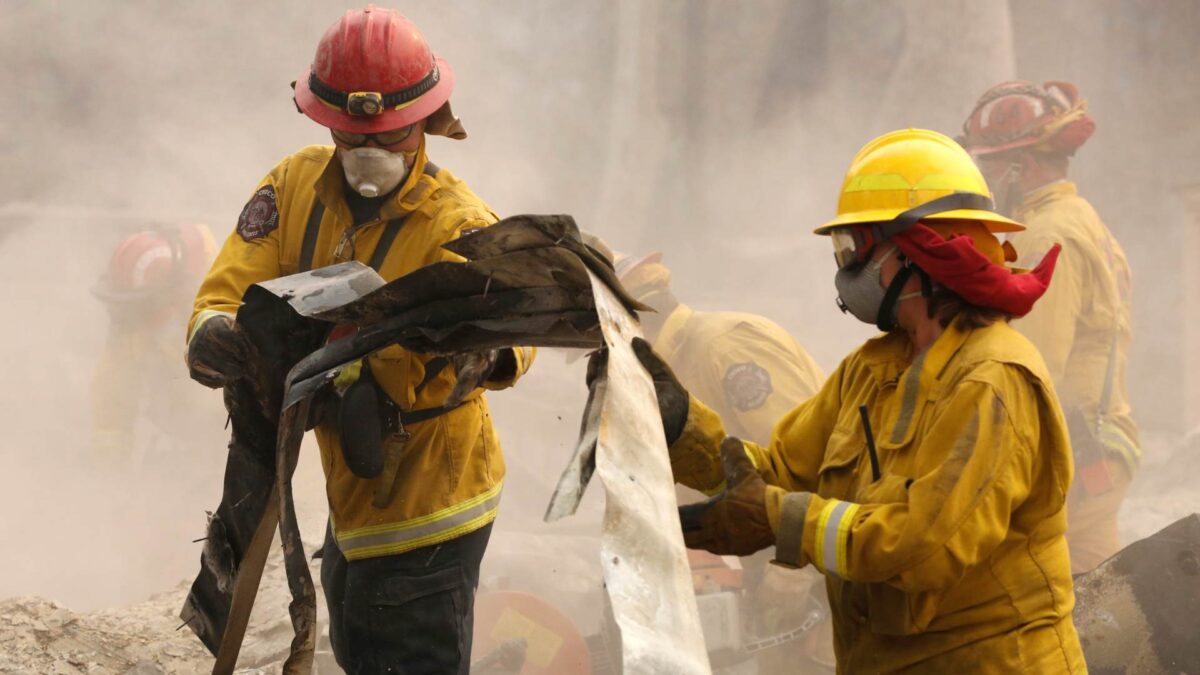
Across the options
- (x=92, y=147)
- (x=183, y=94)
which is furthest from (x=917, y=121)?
(x=92, y=147)

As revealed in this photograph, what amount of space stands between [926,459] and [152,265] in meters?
7.41

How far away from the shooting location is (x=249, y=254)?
307cm

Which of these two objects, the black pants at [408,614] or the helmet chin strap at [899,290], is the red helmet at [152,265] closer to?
the black pants at [408,614]

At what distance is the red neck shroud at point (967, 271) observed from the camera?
220cm

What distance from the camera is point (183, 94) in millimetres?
11047

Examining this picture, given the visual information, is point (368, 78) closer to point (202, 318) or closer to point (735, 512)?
point (202, 318)

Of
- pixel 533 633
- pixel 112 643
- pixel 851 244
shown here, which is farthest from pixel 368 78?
pixel 533 633

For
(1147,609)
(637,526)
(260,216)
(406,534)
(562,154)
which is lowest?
(1147,609)

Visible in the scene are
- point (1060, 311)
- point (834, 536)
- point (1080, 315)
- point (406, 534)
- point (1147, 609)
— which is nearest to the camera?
point (834, 536)

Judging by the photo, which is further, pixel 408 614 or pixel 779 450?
pixel 408 614

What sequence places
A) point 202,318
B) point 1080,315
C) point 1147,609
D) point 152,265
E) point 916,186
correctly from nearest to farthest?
1. point 916,186
2. point 202,318
3. point 1147,609
4. point 1080,315
5. point 152,265

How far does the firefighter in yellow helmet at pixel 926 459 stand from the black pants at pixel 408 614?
886mm

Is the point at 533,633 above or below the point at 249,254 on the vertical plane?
below

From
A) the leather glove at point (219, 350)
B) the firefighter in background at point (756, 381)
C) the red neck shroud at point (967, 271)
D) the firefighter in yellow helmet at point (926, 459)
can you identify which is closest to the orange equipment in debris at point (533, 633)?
the firefighter in background at point (756, 381)
